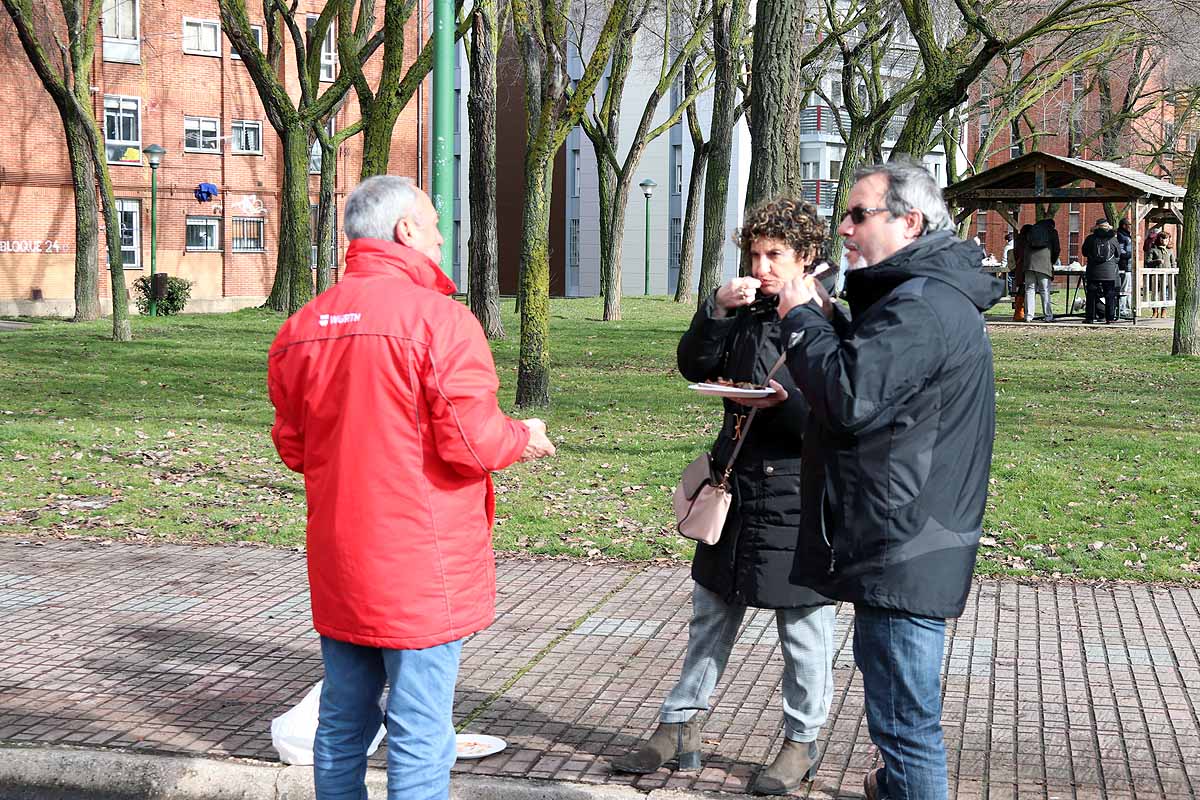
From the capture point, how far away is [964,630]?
6695 millimetres

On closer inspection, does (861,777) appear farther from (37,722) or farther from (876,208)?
(37,722)

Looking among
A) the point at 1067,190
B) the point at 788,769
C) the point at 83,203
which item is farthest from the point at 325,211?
the point at 788,769

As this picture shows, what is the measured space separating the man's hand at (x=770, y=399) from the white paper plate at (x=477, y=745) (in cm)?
156

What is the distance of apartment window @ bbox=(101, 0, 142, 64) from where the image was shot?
134ft

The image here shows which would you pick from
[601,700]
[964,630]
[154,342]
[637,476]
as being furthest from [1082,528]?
[154,342]

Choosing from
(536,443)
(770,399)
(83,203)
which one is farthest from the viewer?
(83,203)

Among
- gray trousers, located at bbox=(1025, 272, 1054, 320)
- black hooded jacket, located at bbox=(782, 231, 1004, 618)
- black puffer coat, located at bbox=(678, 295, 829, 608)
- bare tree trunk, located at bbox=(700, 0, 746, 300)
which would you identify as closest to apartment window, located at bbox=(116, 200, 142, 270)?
bare tree trunk, located at bbox=(700, 0, 746, 300)

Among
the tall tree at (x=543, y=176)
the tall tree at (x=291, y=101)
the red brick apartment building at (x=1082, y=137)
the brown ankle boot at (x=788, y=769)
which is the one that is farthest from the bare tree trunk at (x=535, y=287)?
the red brick apartment building at (x=1082, y=137)

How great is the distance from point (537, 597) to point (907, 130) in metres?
13.9

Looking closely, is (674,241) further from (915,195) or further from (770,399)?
(915,195)

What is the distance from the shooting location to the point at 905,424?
3539 mm

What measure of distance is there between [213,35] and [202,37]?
0.32m

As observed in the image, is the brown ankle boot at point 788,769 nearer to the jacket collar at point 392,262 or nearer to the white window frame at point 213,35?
the jacket collar at point 392,262

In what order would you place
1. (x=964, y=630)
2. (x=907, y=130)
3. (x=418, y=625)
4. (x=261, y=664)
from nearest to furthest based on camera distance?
(x=418, y=625) → (x=261, y=664) → (x=964, y=630) → (x=907, y=130)
